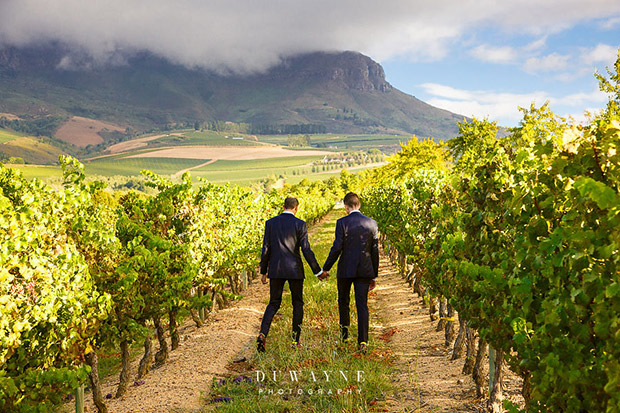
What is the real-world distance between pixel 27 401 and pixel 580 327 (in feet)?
14.5

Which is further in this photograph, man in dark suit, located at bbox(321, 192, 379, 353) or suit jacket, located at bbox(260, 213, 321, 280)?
suit jacket, located at bbox(260, 213, 321, 280)

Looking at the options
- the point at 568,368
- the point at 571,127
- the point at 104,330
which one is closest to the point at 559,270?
the point at 568,368

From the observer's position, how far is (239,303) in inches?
501

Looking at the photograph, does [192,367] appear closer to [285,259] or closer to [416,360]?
[285,259]

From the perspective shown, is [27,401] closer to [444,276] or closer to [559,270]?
[559,270]

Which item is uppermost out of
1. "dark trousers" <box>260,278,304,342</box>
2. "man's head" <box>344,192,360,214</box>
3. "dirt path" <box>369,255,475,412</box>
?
"man's head" <box>344,192,360,214</box>

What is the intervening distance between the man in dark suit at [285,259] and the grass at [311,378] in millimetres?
468

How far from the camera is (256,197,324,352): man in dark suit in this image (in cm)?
727

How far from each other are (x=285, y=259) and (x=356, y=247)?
1152mm

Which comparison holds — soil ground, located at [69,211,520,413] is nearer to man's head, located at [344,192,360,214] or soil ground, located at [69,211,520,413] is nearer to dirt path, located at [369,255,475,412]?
dirt path, located at [369,255,475,412]

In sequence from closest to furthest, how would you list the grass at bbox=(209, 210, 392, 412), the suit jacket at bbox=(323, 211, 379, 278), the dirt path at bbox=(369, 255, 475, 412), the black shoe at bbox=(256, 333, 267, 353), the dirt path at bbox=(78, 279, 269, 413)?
the grass at bbox=(209, 210, 392, 412) < the dirt path at bbox=(369, 255, 475, 412) < the dirt path at bbox=(78, 279, 269, 413) < the suit jacket at bbox=(323, 211, 379, 278) < the black shoe at bbox=(256, 333, 267, 353)

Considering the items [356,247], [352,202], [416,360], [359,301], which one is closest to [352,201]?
[352,202]

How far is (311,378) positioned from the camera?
617 cm

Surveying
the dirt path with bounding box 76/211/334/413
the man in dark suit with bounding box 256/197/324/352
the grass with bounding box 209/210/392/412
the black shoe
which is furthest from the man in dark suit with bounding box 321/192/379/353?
the dirt path with bounding box 76/211/334/413
